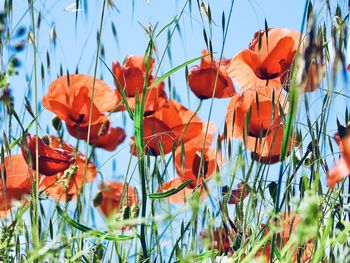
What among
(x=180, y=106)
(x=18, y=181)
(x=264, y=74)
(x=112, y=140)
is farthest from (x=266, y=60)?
(x=18, y=181)

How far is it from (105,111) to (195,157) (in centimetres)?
19

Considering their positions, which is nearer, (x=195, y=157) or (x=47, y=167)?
(x=47, y=167)

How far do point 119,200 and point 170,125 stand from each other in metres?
0.17

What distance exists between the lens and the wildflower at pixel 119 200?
1.00m

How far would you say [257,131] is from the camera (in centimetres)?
131

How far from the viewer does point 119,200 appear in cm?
131

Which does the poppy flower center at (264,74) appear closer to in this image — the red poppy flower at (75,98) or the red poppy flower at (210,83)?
the red poppy flower at (210,83)

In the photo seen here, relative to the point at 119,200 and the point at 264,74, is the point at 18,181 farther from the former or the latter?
the point at 264,74

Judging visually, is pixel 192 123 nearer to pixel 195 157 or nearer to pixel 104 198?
pixel 195 157

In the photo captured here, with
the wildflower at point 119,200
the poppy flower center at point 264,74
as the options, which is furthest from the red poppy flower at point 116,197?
the poppy flower center at point 264,74

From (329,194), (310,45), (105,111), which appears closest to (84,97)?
(105,111)

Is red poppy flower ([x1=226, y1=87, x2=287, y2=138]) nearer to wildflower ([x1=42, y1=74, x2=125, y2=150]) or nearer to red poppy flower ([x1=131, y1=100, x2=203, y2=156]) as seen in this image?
red poppy flower ([x1=131, y1=100, x2=203, y2=156])

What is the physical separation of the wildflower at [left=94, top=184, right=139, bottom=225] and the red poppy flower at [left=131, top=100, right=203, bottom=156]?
0.29 ft

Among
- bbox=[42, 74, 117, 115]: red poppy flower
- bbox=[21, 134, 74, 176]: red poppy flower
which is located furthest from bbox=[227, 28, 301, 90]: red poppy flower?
bbox=[21, 134, 74, 176]: red poppy flower
